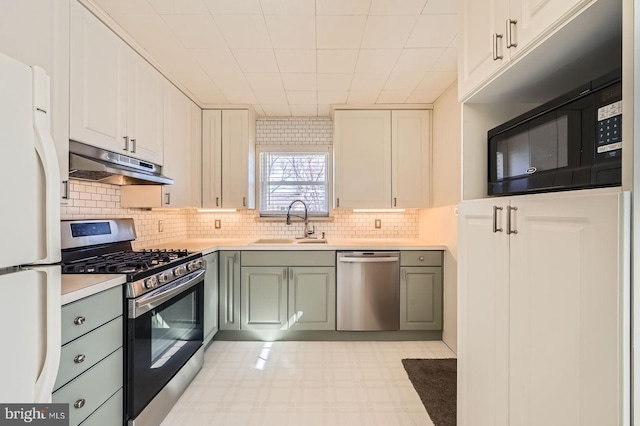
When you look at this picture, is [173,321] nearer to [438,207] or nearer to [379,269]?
[379,269]

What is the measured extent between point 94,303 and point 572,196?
1802 mm

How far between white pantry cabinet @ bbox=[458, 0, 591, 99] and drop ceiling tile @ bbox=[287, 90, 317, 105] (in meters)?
1.79

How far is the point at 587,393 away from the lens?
708 mm

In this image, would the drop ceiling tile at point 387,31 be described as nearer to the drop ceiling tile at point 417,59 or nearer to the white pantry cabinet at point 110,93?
the drop ceiling tile at point 417,59

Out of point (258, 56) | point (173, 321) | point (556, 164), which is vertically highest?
point (258, 56)

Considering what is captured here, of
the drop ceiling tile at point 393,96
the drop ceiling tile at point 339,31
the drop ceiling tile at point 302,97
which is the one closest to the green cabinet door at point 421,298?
the drop ceiling tile at point 393,96

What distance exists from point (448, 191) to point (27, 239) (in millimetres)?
2885

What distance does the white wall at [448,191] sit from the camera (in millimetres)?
2717

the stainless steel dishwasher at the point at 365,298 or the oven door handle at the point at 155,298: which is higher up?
the oven door handle at the point at 155,298

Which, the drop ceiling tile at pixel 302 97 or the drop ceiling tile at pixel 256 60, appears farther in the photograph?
the drop ceiling tile at pixel 302 97

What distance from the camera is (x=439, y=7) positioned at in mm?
1751

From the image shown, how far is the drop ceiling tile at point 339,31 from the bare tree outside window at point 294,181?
66.5 inches

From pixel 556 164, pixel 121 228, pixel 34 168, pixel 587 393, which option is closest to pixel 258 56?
pixel 121 228

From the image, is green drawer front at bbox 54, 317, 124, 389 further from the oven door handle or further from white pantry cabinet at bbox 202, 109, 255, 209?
white pantry cabinet at bbox 202, 109, 255, 209
